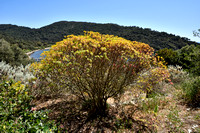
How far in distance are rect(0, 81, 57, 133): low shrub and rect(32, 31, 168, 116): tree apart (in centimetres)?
100

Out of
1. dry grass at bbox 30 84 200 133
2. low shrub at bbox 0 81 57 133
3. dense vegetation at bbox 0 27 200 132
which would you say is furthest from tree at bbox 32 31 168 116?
low shrub at bbox 0 81 57 133

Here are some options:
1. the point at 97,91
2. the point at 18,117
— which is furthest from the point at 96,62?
the point at 18,117

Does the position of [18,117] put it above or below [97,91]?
below

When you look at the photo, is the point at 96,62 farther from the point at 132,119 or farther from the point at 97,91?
the point at 132,119

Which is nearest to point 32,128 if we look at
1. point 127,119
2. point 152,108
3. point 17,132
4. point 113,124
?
point 17,132

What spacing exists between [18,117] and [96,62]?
88.3 inches

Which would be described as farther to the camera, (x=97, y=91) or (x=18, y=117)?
(x=97, y=91)

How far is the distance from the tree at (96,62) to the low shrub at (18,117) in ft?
3.27

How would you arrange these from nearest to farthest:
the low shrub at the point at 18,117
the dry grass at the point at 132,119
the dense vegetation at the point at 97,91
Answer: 1. the low shrub at the point at 18,117
2. the dense vegetation at the point at 97,91
3. the dry grass at the point at 132,119

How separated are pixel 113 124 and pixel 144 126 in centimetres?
82

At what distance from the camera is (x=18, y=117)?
271 centimetres

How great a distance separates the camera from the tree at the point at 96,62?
2919mm

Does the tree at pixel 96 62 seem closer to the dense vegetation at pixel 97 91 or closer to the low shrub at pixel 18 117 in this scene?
the dense vegetation at pixel 97 91

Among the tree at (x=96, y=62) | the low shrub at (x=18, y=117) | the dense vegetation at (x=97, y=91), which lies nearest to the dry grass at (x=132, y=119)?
the dense vegetation at (x=97, y=91)
